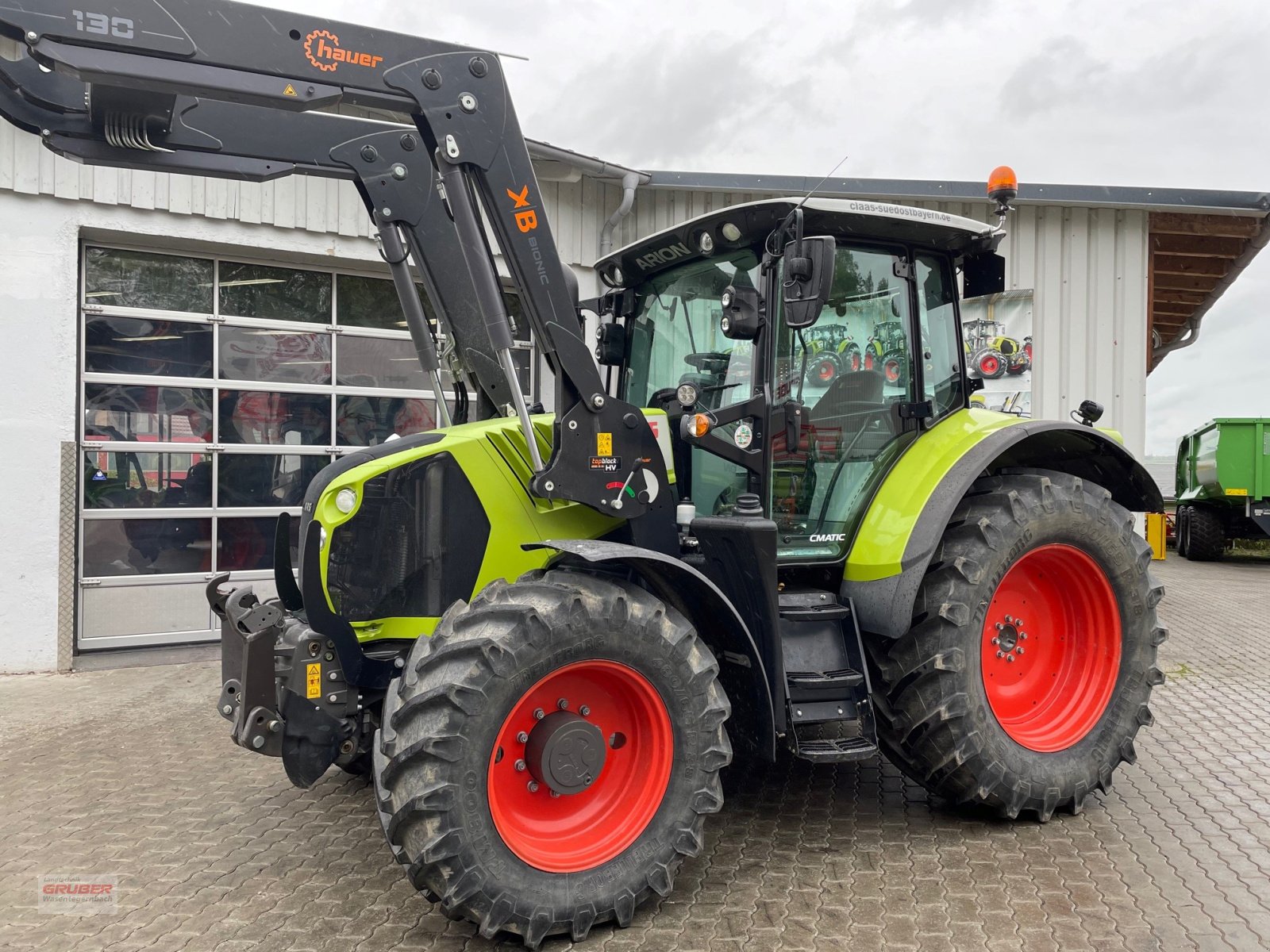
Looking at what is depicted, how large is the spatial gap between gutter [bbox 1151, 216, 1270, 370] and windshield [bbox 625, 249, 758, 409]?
8630 millimetres

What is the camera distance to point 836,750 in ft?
11.7

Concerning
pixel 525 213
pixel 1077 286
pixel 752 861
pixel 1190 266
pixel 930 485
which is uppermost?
pixel 1190 266

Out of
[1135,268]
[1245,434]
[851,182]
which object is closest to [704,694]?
[851,182]

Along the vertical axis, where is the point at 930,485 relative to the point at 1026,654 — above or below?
above

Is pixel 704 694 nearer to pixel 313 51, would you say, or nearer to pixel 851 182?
pixel 313 51

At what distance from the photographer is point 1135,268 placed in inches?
391

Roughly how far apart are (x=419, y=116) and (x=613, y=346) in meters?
1.67

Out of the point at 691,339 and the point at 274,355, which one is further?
the point at 274,355

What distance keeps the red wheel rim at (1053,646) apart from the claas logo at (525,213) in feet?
8.40

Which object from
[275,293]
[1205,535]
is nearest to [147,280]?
[275,293]

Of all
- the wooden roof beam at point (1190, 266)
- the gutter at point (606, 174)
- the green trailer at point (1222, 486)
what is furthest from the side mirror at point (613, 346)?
the green trailer at point (1222, 486)

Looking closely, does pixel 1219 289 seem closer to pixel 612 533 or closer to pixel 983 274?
pixel 983 274

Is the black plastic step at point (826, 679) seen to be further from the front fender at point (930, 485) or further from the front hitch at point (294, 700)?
the front hitch at point (294, 700)

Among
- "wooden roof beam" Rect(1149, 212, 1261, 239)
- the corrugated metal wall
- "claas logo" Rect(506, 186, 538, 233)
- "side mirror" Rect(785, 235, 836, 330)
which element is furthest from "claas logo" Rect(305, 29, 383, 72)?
"wooden roof beam" Rect(1149, 212, 1261, 239)
